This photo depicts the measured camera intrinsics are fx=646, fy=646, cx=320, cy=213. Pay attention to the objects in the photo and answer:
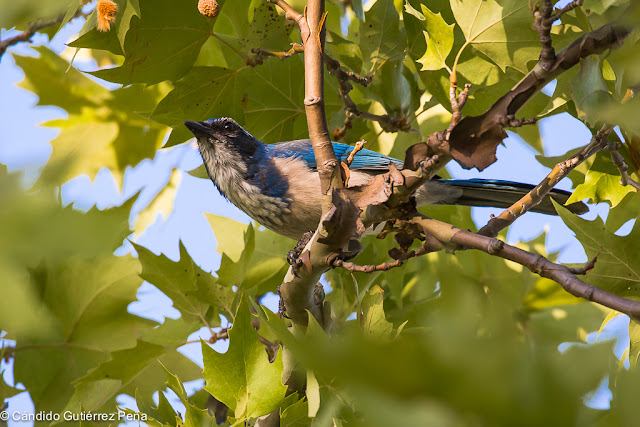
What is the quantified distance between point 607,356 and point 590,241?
1752 millimetres

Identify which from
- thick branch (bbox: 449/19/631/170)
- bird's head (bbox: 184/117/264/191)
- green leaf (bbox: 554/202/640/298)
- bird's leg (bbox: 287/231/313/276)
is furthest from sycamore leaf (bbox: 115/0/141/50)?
green leaf (bbox: 554/202/640/298)

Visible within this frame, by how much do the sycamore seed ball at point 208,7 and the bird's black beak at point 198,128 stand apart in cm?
82

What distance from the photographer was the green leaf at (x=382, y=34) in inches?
131

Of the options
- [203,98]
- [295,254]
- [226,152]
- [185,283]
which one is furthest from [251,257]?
[226,152]

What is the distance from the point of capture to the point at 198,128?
3908 millimetres

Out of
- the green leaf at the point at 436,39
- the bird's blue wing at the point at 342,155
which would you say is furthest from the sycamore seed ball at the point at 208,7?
the bird's blue wing at the point at 342,155

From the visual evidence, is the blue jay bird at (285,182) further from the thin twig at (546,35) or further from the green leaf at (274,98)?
the thin twig at (546,35)

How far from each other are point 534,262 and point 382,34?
1817 millimetres

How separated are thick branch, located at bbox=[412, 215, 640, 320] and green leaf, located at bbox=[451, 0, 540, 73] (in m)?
0.99

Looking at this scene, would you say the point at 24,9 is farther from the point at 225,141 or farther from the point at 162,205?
the point at 162,205

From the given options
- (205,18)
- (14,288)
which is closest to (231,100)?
(205,18)

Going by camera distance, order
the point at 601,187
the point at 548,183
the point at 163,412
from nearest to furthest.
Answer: the point at 548,183 < the point at 163,412 < the point at 601,187

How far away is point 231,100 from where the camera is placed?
137 inches

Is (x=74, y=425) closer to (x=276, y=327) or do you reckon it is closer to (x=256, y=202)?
(x=256, y=202)
